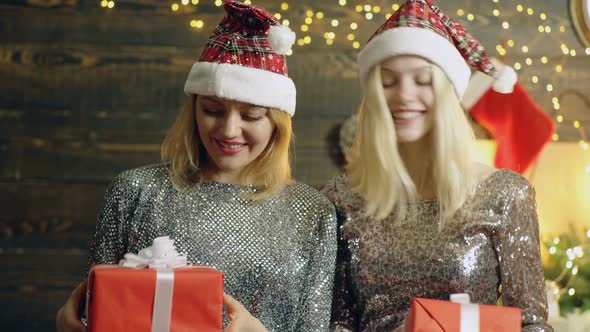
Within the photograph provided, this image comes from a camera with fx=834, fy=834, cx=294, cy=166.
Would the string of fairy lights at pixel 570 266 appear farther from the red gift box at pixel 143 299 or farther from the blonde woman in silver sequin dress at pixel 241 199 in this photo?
the red gift box at pixel 143 299

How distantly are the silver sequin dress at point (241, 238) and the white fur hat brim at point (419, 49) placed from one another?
0.38 m

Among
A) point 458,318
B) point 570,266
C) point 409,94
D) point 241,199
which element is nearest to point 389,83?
point 409,94

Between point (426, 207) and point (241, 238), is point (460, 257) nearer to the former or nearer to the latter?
point (426, 207)

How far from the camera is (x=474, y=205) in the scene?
181cm

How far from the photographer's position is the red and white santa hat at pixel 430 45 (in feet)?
5.90

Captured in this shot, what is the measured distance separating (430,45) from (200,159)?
1.88 ft

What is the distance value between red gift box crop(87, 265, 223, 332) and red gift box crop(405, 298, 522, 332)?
36 cm

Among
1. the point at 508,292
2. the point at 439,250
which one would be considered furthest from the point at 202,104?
the point at 508,292

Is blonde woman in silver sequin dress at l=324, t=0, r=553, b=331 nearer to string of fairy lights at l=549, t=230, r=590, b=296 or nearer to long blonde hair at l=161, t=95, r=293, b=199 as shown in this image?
long blonde hair at l=161, t=95, r=293, b=199

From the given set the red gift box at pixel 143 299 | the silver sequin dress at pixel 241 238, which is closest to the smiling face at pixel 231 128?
the silver sequin dress at pixel 241 238

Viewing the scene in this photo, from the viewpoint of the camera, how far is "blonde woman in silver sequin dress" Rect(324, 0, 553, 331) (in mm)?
1777

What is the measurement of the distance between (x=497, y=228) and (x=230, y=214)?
0.58 m

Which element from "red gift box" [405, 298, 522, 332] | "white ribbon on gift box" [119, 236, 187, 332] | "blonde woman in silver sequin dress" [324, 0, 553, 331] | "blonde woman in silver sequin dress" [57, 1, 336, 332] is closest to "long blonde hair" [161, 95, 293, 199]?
"blonde woman in silver sequin dress" [57, 1, 336, 332]

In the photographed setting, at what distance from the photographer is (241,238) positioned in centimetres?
182
